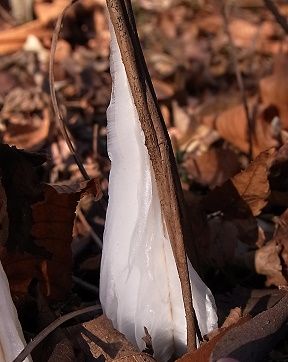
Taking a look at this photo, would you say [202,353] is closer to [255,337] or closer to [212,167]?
[255,337]

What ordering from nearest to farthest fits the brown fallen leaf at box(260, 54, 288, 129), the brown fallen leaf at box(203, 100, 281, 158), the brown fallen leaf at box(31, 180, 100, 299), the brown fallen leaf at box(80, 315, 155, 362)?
1. the brown fallen leaf at box(80, 315, 155, 362)
2. the brown fallen leaf at box(31, 180, 100, 299)
3. the brown fallen leaf at box(203, 100, 281, 158)
4. the brown fallen leaf at box(260, 54, 288, 129)

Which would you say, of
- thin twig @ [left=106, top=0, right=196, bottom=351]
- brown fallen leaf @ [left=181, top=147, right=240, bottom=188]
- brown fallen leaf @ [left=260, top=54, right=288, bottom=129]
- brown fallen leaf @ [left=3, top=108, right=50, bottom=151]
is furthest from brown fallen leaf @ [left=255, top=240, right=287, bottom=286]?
brown fallen leaf @ [left=3, top=108, right=50, bottom=151]

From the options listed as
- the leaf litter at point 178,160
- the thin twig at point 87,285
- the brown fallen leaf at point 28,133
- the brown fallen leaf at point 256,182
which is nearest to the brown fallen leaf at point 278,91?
the leaf litter at point 178,160

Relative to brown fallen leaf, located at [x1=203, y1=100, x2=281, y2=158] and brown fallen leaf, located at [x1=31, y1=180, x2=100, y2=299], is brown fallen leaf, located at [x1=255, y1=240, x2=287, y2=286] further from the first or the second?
brown fallen leaf, located at [x1=203, y1=100, x2=281, y2=158]

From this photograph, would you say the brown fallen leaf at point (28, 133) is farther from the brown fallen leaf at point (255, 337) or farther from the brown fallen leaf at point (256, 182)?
the brown fallen leaf at point (255, 337)

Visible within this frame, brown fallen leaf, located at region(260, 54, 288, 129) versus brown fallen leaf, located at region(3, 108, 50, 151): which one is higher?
brown fallen leaf, located at region(3, 108, 50, 151)
